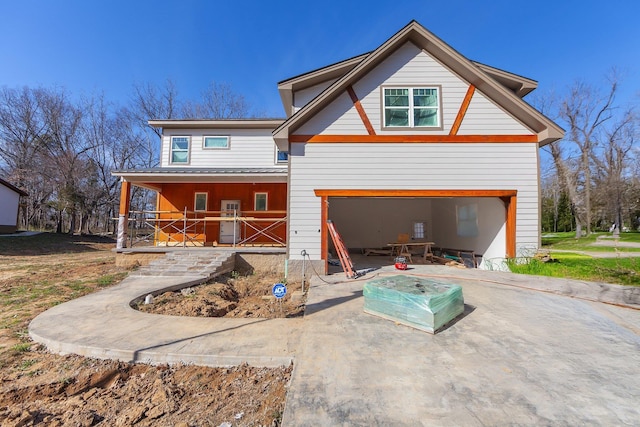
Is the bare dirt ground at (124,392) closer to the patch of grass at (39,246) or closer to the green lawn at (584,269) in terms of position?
the green lawn at (584,269)

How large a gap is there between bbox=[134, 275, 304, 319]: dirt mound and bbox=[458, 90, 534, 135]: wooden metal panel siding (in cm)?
732

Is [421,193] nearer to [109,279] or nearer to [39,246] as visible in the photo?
[109,279]

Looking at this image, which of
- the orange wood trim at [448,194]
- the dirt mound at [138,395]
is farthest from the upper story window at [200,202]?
the dirt mound at [138,395]

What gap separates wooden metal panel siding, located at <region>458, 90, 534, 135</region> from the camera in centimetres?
860

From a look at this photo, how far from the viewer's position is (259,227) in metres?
13.1

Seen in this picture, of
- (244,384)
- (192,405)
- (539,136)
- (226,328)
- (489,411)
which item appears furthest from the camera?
(539,136)

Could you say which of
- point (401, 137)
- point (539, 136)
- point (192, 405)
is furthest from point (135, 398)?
point (539, 136)

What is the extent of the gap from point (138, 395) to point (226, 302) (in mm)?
3307

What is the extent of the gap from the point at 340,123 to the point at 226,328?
6715 mm

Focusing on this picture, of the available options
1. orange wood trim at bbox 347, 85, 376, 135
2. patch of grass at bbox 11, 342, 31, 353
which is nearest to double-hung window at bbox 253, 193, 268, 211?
orange wood trim at bbox 347, 85, 376, 135

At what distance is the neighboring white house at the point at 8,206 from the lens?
20720mm

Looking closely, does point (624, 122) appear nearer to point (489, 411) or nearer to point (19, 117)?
point (489, 411)

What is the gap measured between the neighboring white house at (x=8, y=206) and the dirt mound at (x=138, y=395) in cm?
2668

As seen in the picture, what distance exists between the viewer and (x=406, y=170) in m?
8.57
